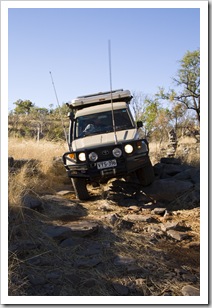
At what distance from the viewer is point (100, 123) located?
7.48 metres

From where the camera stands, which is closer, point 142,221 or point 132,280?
point 132,280

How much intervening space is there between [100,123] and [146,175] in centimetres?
140

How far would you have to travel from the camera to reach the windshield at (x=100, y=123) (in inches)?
291

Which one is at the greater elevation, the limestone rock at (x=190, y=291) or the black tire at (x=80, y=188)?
the black tire at (x=80, y=188)

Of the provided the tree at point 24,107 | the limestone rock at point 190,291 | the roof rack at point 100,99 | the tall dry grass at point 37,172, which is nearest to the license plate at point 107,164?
the tall dry grass at point 37,172

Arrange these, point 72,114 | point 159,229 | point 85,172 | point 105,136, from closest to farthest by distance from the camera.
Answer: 1. point 159,229
2. point 85,172
3. point 105,136
4. point 72,114

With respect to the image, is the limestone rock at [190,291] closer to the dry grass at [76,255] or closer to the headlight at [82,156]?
the dry grass at [76,255]

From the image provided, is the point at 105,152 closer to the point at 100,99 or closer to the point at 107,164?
the point at 107,164

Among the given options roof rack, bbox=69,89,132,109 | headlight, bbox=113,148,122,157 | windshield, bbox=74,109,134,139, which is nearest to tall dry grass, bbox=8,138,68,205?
windshield, bbox=74,109,134,139

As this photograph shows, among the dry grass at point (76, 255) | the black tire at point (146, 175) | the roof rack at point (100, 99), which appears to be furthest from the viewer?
the roof rack at point (100, 99)
